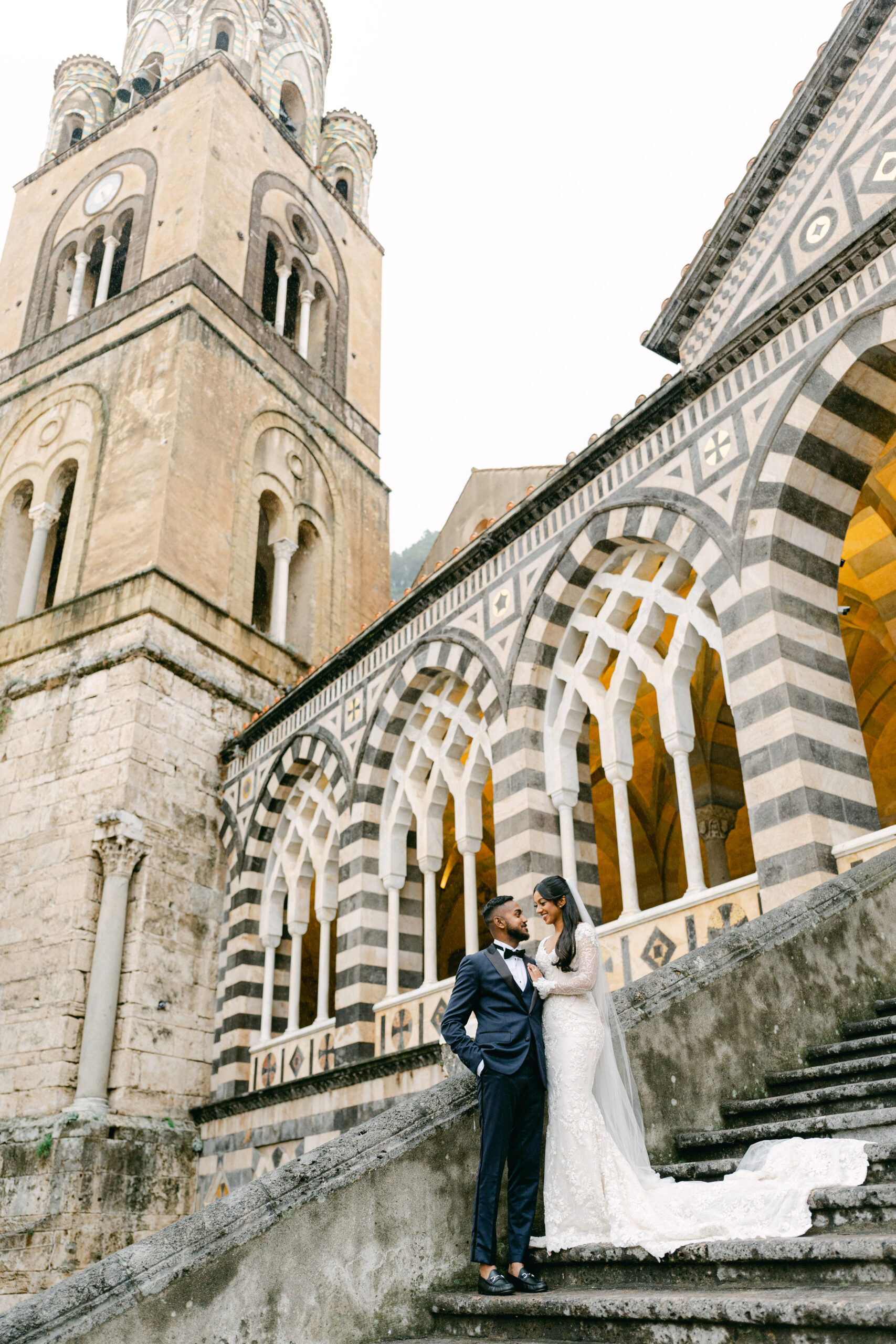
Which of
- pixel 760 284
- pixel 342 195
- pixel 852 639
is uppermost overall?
pixel 342 195

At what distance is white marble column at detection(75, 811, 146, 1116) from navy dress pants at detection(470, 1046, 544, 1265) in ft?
28.9

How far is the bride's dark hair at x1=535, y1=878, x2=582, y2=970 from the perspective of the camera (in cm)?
466

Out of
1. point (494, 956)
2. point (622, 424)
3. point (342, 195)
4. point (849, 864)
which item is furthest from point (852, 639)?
point (342, 195)

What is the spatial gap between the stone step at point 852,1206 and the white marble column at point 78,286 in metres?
19.5

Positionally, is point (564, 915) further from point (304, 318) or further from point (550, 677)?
point (304, 318)

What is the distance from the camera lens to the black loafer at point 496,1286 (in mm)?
3836

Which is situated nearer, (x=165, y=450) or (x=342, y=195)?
(x=165, y=450)

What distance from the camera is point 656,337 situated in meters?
9.66

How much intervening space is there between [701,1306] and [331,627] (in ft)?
53.5

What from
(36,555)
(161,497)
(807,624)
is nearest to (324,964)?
(807,624)

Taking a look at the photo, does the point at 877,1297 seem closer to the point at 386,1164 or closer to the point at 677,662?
the point at 386,1164

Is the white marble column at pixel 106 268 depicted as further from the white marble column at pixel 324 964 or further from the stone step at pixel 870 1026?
the stone step at pixel 870 1026

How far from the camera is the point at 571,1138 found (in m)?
4.32

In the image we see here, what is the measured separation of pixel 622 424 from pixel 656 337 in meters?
0.87
